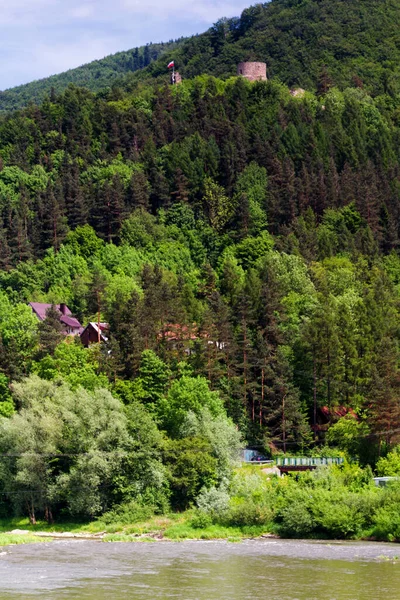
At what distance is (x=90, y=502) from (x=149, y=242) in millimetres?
69397

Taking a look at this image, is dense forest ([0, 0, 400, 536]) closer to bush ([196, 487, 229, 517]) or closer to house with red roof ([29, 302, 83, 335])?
bush ([196, 487, 229, 517])

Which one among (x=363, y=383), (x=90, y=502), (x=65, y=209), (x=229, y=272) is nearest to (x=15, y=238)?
(x=65, y=209)

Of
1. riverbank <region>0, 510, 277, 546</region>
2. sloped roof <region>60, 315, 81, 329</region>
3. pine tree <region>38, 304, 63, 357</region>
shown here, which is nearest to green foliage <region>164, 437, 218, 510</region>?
riverbank <region>0, 510, 277, 546</region>

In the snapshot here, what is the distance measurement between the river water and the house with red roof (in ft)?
163

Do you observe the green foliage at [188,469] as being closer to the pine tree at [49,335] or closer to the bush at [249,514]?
the bush at [249,514]

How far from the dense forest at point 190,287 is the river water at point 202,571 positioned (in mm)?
10695

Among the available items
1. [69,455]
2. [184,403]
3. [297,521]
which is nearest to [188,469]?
[69,455]

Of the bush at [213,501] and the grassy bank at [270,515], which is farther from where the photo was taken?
the bush at [213,501]

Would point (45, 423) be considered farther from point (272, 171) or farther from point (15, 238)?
point (272, 171)

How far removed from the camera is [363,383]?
99750 millimetres

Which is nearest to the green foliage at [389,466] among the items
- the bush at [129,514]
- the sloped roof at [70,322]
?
the bush at [129,514]

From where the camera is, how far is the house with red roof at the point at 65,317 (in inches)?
4761

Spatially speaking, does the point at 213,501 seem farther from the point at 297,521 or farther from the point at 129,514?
the point at 297,521

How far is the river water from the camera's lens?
5359cm
